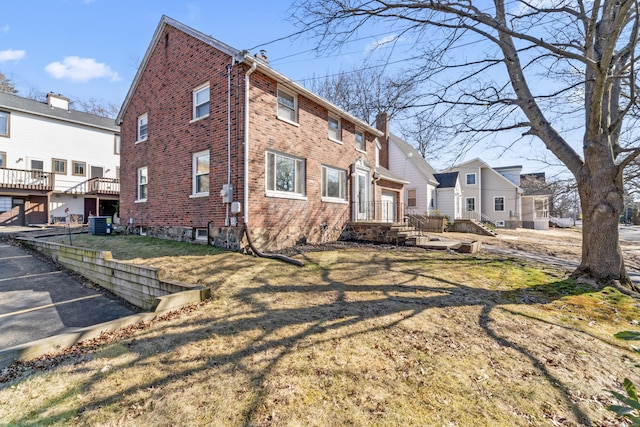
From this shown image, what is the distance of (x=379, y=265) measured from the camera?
24.6 feet

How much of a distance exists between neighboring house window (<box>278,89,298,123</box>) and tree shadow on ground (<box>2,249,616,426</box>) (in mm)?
6073

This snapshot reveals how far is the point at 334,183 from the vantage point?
12359mm

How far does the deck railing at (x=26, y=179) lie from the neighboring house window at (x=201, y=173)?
15834mm

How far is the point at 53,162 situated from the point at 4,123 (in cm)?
319

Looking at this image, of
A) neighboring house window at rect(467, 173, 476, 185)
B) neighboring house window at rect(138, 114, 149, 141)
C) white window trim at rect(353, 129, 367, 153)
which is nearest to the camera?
neighboring house window at rect(138, 114, 149, 141)

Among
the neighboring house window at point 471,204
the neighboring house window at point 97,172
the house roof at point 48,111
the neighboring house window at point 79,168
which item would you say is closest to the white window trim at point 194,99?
the house roof at point 48,111

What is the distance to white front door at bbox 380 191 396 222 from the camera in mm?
16156

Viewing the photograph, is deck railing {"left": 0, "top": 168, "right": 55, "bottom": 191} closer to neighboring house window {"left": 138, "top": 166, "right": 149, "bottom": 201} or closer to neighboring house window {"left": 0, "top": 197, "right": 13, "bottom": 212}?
neighboring house window {"left": 0, "top": 197, "right": 13, "bottom": 212}

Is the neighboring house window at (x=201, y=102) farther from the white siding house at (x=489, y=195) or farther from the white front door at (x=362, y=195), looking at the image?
the white siding house at (x=489, y=195)

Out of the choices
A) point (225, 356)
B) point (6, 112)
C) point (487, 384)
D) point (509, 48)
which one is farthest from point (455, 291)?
point (6, 112)

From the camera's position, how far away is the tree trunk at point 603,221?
595 centimetres

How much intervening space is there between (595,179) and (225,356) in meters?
7.60

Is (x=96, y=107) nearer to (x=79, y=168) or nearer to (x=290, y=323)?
(x=79, y=168)

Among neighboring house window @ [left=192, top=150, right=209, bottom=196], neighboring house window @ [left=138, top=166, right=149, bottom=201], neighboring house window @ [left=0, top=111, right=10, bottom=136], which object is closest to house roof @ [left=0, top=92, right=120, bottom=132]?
neighboring house window @ [left=0, top=111, right=10, bottom=136]
